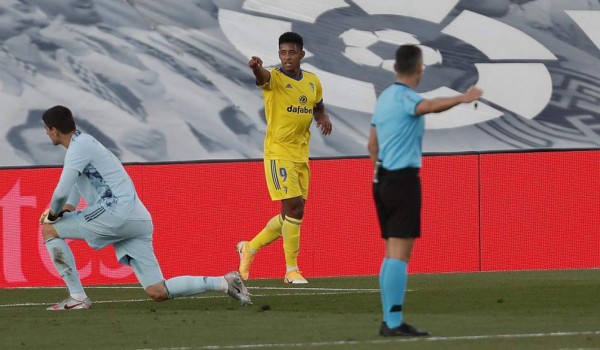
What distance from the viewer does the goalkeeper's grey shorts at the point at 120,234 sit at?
38.6ft

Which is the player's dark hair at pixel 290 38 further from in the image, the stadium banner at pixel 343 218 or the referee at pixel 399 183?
the referee at pixel 399 183

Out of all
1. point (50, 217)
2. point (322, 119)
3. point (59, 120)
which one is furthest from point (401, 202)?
point (322, 119)

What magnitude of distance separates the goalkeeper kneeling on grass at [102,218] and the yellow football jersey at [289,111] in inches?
A: 117

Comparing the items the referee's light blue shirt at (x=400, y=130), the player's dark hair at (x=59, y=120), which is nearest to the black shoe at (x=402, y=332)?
the referee's light blue shirt at (x=400, y=130)

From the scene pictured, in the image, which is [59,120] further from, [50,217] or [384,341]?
[384,341]

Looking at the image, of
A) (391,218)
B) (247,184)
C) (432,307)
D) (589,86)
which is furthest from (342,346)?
(589,86)

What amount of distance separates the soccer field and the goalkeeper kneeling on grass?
9.7 inches

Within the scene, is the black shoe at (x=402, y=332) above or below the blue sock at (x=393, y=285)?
below

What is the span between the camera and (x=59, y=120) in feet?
38.2

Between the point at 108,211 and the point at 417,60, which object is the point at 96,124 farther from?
the point at 417,60

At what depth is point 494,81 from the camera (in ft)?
78.1

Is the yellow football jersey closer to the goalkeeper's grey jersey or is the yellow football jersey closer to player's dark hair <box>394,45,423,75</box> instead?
the goalkeeper's grey jersey

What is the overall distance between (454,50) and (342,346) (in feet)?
50.0

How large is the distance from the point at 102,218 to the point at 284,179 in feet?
10.6
